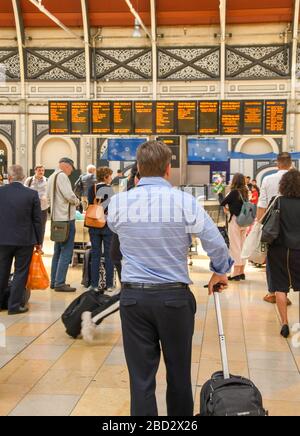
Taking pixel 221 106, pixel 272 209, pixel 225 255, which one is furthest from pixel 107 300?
pixel 221 106

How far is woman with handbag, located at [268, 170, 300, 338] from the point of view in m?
4.94

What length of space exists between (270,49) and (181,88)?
10.0ft

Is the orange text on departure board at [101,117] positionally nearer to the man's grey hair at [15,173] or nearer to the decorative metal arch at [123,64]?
the decorative metal arch at [123,64]

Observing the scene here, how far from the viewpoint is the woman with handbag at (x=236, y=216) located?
7.83 m

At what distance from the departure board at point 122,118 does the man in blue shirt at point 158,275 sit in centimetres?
1040

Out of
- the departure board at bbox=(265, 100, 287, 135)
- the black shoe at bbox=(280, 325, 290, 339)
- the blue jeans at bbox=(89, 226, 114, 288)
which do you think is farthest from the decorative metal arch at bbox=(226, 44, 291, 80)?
the black shoe at bbox=(280, 325, 290, 339)

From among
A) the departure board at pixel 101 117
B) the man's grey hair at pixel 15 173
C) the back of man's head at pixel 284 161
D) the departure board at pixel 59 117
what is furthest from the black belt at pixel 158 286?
the departure board at pixel 59 117

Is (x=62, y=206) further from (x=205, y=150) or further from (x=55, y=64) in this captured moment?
(x=55, y=64)

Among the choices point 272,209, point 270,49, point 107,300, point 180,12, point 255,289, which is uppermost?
point 180,12

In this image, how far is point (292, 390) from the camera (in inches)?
147

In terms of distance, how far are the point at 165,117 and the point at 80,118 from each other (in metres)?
1.94

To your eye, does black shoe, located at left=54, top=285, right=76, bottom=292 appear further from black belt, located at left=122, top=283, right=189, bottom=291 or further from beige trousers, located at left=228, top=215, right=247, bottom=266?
black belt, located at left=122, top=283, right=189, bottom=291

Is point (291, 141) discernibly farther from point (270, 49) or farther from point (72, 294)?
point (72, 294)

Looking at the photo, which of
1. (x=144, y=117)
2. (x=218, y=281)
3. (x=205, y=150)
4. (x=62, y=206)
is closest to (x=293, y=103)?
(x=205, y=150)
